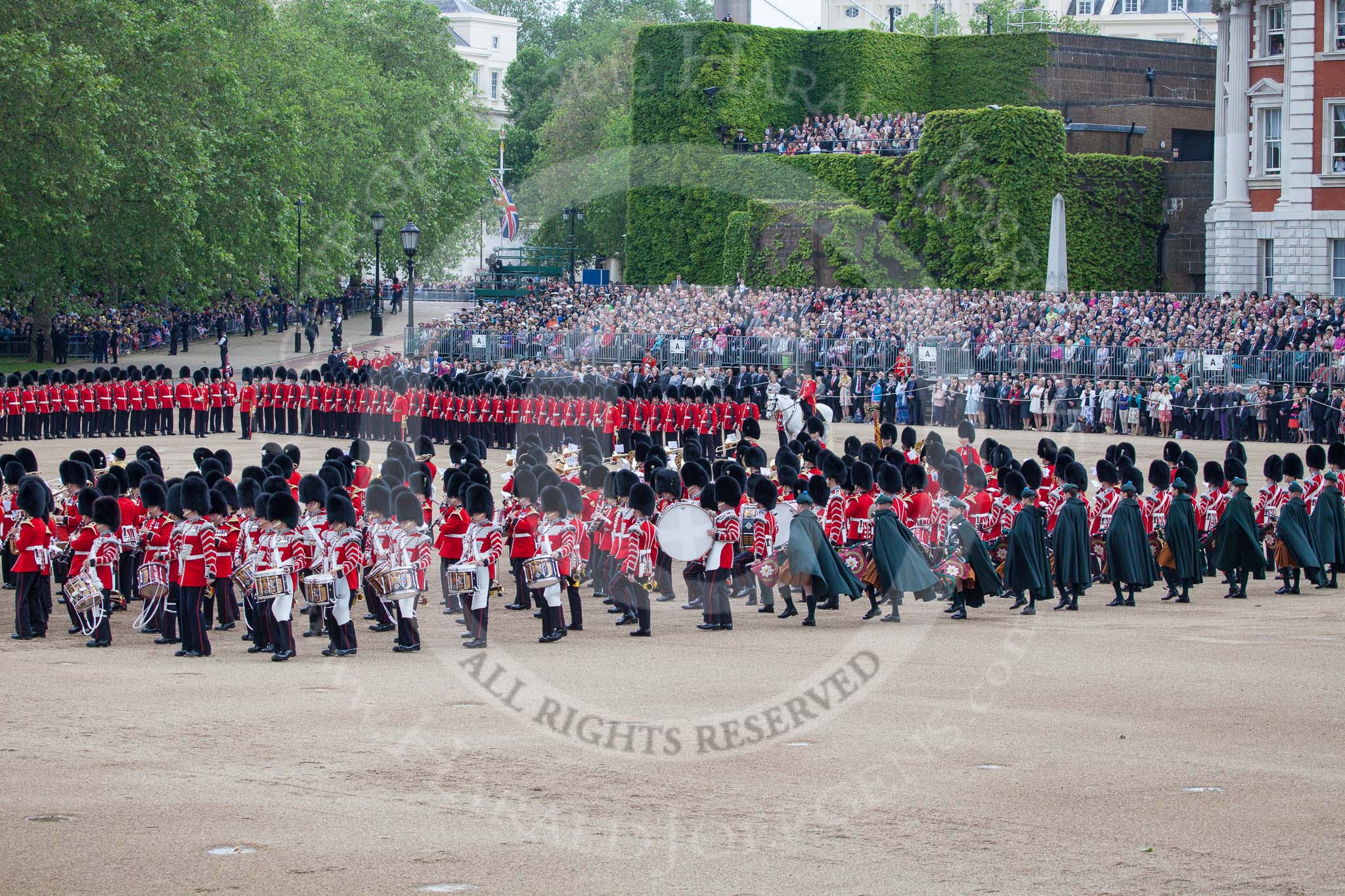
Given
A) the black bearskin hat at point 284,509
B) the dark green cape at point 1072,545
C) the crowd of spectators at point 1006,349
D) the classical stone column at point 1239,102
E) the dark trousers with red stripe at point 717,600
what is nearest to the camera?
the black bearskin hat at point 284,509

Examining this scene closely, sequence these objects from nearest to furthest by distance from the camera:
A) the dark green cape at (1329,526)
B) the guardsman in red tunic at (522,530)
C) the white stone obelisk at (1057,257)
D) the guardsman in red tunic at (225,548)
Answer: the guardsman in red tunic at (225,548), the guardsman in red tunic at (522,530), the dark green cape at (1329,526), the white stone obelisk at (1057,257)

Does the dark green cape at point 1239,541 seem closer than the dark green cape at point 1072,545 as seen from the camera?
No

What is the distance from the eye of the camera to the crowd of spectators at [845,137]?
45.1m

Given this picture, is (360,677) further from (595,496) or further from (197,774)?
(595,496)

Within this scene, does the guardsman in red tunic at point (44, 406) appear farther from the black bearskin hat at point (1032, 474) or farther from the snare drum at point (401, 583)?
the black bearskin hat at point (1032, 474)

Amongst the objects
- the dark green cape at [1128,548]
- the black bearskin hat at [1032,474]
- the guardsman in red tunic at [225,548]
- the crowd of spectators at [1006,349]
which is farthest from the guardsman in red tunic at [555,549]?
the crowd of spectators at [1006,349]

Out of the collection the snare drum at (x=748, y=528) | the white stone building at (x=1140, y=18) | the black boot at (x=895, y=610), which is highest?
the white stone building at (x=1140, y=18)

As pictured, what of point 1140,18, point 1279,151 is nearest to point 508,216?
point 1279,151

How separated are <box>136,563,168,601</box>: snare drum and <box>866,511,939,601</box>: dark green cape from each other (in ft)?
19.2

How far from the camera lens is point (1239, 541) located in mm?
15656

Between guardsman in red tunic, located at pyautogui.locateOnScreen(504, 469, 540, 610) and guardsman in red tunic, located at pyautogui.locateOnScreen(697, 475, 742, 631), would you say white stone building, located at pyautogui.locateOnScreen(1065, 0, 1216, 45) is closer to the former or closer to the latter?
guardsman in red tunic, located at pyautogui.locateOnScreen(504, 469, 540, 610)

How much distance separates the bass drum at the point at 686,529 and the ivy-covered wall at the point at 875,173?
1143 inches

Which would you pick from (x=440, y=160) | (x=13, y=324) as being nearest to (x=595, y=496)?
(x=13, y=324)

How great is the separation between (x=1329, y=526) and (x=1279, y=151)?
76.9 ft
